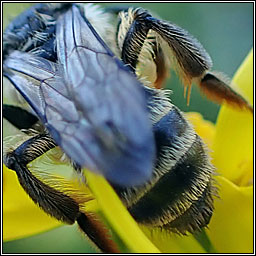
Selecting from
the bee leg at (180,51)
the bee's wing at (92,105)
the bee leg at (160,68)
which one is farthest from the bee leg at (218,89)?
the bee's wing at (92,105)

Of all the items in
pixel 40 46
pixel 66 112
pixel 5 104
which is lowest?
pixel 5 104

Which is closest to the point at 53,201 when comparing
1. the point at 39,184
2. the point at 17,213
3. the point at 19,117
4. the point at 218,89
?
the point at 39,184

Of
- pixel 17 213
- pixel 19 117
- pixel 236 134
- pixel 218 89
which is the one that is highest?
pixel 218 89

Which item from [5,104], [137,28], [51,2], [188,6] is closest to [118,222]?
[137,28]

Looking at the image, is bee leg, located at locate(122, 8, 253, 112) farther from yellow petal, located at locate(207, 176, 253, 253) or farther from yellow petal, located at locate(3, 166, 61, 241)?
yellow petal, located at locate(3, 166, 61, 241)

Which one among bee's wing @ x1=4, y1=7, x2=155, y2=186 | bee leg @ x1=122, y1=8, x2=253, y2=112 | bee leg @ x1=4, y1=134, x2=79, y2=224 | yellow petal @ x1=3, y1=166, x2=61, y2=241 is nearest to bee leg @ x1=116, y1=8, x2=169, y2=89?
bee leg @ x1=122, y1=8, x2=253, y2=112

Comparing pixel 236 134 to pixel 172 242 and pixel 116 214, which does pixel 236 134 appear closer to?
pixel 172 242

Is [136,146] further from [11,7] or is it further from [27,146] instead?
[11,7]

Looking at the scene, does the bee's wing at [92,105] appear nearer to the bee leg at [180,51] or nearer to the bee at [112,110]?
the bee at [112,110]
